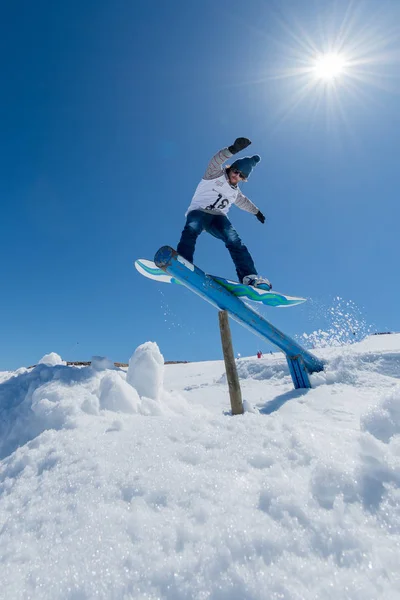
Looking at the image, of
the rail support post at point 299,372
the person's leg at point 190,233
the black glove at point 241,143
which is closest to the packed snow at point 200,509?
the rail support post at point 299,372

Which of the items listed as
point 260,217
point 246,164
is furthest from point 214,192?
point 260,217

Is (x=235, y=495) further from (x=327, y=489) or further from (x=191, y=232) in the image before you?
(x=191, y=232)

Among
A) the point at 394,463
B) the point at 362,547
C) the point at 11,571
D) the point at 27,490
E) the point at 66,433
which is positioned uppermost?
the point at 66,433

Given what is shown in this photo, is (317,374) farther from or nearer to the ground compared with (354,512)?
farther from the ground

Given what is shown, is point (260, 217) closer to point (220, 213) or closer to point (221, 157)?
point (220, 213)

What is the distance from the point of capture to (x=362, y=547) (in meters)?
1.25

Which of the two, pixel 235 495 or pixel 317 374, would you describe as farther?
pixel 317 374

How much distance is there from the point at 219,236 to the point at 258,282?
1.18 metres

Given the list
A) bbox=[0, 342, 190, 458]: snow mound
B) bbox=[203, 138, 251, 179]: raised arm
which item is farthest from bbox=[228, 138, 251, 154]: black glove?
bbox=[0, 342, 190, 458]: snow mound

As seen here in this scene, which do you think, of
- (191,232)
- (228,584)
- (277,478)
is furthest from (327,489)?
(191,232)

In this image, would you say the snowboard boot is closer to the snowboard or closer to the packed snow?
the snowboard

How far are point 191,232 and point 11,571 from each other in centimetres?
467

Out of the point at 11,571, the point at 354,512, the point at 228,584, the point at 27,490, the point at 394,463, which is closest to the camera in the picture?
the point at 228,584

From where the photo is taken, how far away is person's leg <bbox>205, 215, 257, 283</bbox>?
5.45 metres
